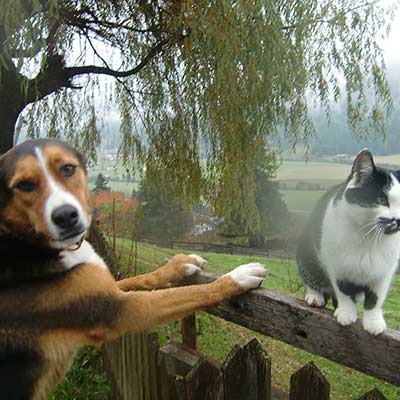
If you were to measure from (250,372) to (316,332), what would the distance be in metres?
0.17

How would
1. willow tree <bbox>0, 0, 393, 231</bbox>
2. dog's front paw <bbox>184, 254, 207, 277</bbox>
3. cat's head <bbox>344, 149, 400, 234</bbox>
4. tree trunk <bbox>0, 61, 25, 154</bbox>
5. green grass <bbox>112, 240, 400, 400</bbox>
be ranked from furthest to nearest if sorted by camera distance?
tree trunk <bbox>0, 61, 25, 154</bbox> → willow tree <bbox>0, 0, 393, 231</bbox> → green grass <bbox>112, 240, 400, 400</bbox> → dog's front paw <bbox>184, 254, 207, 277</bbox> → cat's head <bbox>344, 149, 400, 234</bbox>

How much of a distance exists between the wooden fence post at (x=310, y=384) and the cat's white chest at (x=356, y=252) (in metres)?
0.22

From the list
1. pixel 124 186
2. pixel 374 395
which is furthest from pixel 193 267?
pixel 124 186

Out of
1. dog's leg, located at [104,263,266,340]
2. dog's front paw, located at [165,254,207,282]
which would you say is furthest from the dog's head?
dog's front paw, located at [165,254,207,282]

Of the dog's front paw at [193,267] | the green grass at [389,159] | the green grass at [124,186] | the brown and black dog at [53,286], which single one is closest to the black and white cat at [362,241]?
the green grass at [389,159]

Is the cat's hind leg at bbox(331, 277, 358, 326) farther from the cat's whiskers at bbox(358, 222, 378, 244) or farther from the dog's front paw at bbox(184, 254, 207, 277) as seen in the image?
the dog's front paw at bbox(184, 254, 207, 277)

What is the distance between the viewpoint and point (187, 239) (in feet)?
7.93

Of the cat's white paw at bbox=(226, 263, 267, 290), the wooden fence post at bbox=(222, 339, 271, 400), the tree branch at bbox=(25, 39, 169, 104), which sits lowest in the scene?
the wooden fence post at bbox=(222, 339, 271, 400)

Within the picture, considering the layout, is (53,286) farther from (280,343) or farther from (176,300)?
(280,343)

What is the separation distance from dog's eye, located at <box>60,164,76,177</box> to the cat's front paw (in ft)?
2.53

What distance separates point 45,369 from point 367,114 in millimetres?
2224

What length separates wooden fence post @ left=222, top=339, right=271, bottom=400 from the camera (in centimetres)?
97

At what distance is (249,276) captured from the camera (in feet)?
3.75

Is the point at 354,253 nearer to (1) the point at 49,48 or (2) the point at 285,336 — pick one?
(2) the point at 285,336
